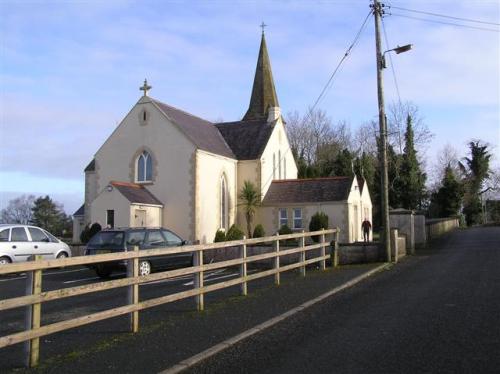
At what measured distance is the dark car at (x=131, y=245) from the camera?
16625mm

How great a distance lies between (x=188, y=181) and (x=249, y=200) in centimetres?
443

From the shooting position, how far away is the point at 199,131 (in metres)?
33.4

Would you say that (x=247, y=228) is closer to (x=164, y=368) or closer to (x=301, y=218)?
(x=301, y=218)

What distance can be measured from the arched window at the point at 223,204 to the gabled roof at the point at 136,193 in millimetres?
4152

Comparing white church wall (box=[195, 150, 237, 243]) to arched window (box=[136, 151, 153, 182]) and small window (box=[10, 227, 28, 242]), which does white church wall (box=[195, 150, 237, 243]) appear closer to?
arched window (box=[136, 151, 153, 182])

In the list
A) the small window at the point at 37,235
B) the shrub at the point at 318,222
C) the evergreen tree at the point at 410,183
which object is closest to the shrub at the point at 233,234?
the shrub at the point at 318,222

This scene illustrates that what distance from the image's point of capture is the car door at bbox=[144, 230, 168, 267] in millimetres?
17206

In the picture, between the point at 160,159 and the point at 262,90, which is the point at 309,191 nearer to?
the point at 160,159

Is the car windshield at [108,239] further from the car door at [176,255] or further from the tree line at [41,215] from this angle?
the tree line at [41,215]

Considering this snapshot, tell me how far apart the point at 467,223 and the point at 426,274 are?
202 feet

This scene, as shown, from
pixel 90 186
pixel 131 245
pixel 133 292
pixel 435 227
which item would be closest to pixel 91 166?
pixel 90 186

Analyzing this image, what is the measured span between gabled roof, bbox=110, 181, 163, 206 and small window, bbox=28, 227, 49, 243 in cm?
758

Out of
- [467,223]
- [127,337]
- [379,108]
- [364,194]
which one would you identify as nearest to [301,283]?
[127,337]

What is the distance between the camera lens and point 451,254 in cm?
2100
